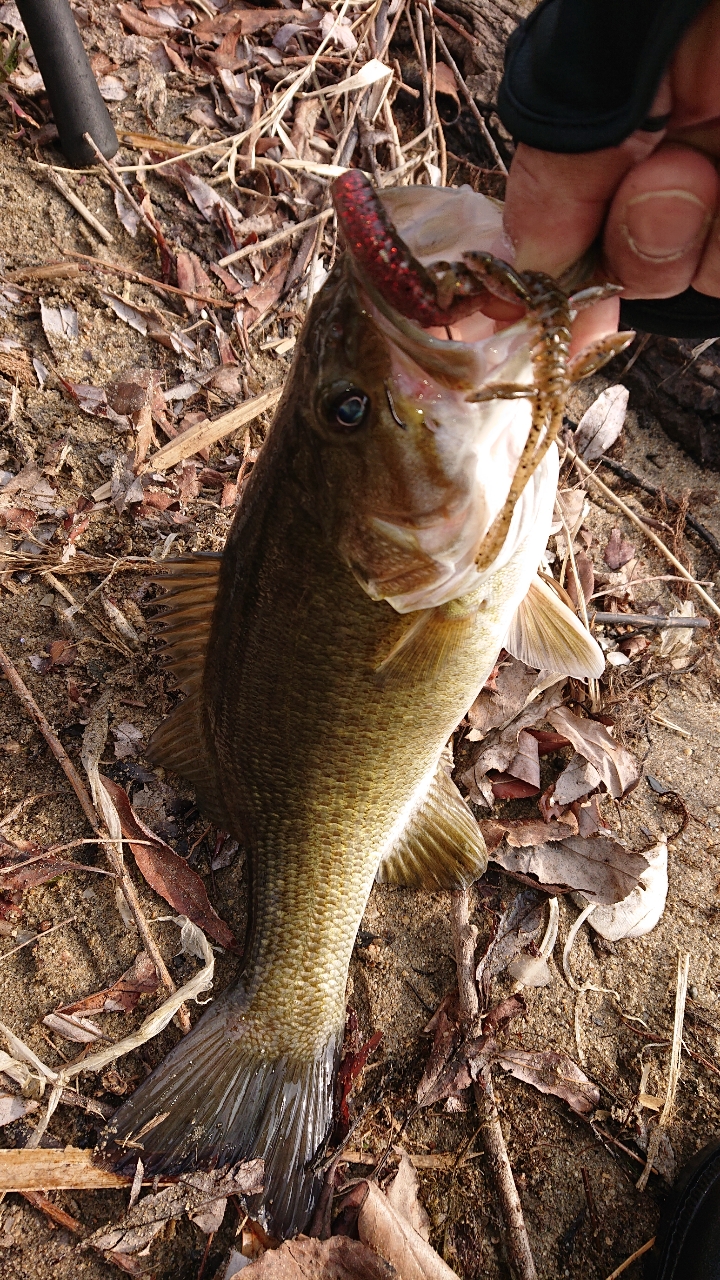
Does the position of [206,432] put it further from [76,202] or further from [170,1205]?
[170,1205]

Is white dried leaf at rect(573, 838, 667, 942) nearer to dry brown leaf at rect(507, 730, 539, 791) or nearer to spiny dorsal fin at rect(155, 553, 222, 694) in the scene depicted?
dry brown leaf at rect(507, 730, 539, 791)

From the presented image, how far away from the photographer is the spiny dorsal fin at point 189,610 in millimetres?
2332

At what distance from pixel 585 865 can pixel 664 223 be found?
2027 mm

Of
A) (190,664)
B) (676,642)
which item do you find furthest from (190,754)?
(676,642)

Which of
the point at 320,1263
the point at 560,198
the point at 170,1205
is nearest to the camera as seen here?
the point at 560,198

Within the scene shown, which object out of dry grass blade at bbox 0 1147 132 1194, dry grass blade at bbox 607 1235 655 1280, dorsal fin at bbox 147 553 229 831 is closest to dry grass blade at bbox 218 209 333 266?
dorsal fin at bbox 147 553 229 831

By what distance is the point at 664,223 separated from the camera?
1.45m

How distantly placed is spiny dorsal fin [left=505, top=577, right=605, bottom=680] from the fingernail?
1176mm

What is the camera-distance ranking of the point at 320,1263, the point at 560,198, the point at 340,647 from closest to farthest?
the point at 560,198
the point at 340,647
the point at 320,1263

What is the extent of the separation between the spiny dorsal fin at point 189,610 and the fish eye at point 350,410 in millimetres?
708

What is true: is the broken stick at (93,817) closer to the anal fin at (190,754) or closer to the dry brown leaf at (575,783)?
the anal fin at (190,754)

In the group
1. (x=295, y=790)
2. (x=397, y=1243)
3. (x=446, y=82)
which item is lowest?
(x=397, y=1243)

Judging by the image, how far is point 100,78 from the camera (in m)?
3.88

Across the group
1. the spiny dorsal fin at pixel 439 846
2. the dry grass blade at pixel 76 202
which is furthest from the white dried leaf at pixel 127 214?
the spiny dorsal fin at pixel 439 846
